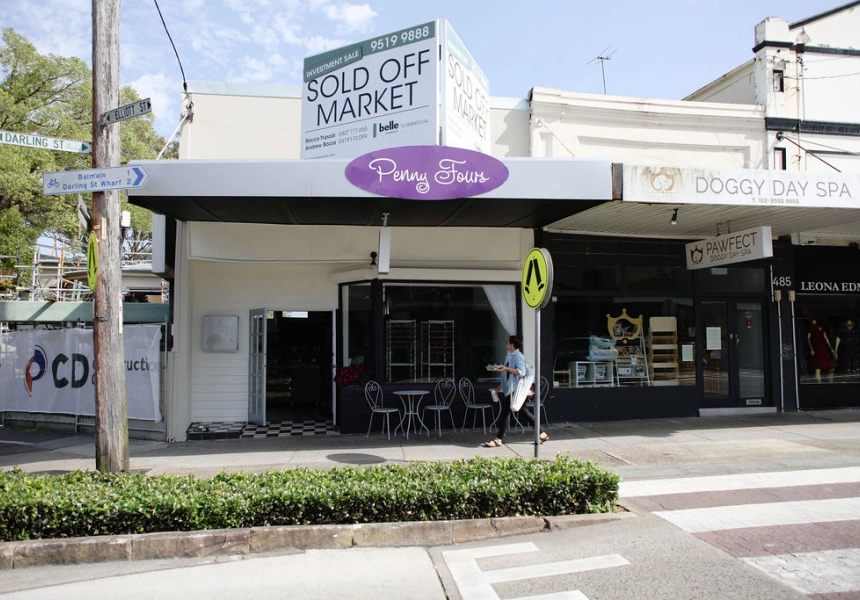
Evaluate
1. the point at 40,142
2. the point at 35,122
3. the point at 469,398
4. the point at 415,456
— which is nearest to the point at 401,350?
the point at 469,398

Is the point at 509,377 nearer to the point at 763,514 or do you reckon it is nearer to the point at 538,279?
the point at 538,279

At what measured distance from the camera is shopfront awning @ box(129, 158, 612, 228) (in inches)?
306

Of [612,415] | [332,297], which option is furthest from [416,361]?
[612,415]

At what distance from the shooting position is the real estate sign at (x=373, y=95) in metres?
8.76

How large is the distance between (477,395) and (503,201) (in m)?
3.62

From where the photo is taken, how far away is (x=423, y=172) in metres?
7.94

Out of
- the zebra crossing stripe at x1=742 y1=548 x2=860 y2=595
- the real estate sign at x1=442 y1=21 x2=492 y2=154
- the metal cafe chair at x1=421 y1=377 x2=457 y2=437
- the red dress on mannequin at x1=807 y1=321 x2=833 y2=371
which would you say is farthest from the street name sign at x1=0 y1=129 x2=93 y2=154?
the red dress on mannequin at x1=807 y1=321 x2=833 y2=371

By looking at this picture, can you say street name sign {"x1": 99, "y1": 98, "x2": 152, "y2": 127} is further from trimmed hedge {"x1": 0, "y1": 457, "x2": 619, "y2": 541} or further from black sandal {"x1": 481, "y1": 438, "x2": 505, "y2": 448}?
black sandal {"x1": 481, "y1": 438, "x2": 505, "y2": 448}

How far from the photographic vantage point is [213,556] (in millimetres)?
4852

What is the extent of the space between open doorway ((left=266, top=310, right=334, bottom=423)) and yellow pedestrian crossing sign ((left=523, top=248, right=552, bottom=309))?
544cm

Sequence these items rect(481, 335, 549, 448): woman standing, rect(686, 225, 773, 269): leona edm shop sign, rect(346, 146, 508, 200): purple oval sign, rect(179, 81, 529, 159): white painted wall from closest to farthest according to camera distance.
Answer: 1. rect(346, 146, 508, 200): purple oval sign
2. rect(481, 335, 549, 448): woman standing
3. rect(686, 225, 773, 269): leona edm shop sign
4. rect(179, 81, 529, 159): white painted wall

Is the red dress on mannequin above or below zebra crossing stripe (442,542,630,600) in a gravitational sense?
above

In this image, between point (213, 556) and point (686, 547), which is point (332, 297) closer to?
point (213, 556)

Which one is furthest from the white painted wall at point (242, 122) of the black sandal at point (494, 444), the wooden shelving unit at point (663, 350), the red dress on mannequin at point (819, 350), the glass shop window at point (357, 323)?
the red dress on mannequin at point (819, 350)
